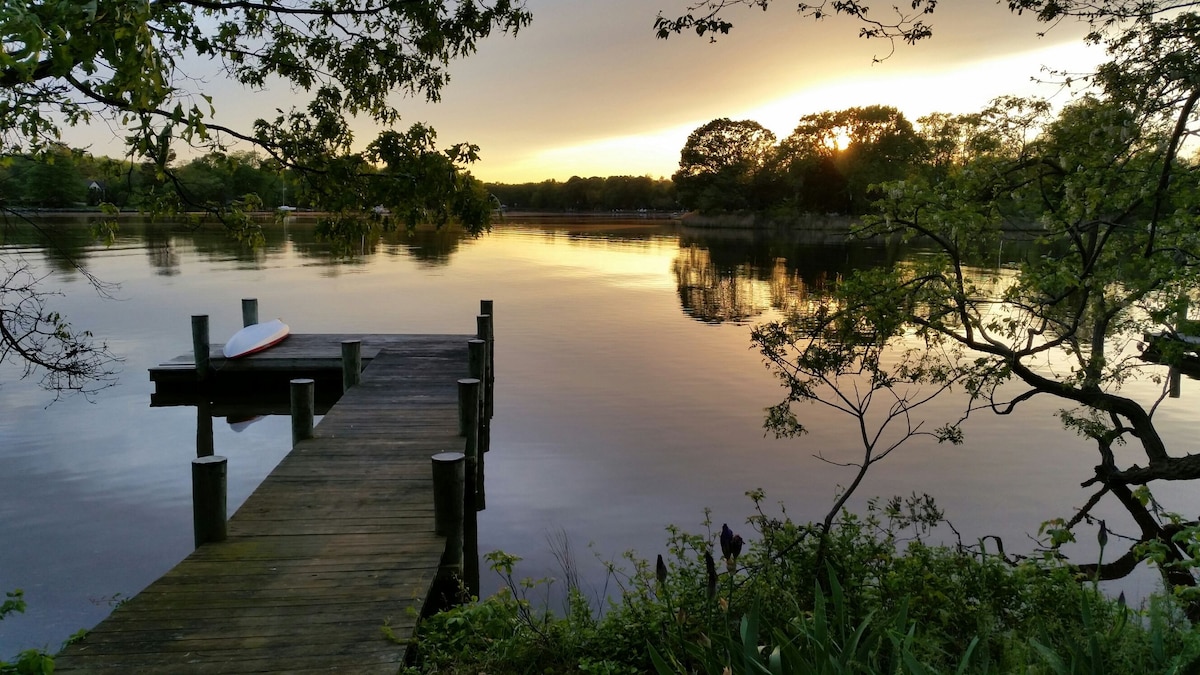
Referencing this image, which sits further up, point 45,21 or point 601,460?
point 45,21

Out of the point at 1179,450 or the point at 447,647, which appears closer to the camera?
the point at 447,647

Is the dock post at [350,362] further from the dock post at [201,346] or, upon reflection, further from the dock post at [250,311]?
the dock post at [250,311]

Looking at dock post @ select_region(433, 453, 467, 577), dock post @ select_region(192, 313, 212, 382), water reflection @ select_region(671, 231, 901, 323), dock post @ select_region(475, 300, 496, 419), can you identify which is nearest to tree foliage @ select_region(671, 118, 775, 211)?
water reflection @ select_region(671, 231, 901, 323)

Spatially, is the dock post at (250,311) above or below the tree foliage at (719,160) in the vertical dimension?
below

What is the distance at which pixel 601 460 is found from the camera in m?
11.4

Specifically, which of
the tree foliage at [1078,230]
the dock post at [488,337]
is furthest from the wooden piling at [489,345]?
the tree foliage at [1078,230]

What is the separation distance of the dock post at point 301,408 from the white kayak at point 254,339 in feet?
21.5

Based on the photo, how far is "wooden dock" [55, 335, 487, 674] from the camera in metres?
4.41

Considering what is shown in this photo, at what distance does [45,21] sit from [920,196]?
630cm

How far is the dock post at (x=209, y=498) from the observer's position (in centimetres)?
583

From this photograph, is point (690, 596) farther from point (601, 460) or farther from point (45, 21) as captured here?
point (601, 460)

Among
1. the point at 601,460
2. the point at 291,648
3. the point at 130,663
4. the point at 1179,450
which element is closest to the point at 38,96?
the point at 130,663

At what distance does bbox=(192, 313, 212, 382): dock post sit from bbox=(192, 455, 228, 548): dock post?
9.13m

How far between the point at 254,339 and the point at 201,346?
3.52ft
